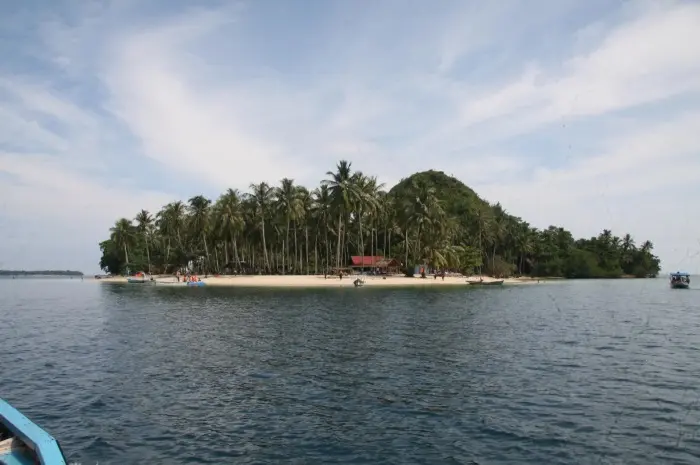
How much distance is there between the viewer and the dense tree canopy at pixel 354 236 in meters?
106

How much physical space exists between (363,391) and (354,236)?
4357 inches

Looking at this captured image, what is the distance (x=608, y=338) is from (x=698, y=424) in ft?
55.6

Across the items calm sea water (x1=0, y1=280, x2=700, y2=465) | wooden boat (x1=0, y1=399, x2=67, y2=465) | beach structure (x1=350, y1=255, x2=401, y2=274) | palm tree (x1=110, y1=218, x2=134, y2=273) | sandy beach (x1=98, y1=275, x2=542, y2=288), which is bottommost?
calm sea water (x1=0, y1=280, x2=700, y2=465)

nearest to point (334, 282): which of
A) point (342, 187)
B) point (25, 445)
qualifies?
point (342, 187)

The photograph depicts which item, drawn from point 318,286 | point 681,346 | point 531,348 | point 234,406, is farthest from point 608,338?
point 318,286

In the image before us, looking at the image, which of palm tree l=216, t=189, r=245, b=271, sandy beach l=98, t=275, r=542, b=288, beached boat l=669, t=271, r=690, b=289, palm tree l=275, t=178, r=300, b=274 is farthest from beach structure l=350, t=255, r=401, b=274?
beached boat l=669, t=271, r=690, b=289

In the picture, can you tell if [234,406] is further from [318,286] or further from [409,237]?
[409,237]

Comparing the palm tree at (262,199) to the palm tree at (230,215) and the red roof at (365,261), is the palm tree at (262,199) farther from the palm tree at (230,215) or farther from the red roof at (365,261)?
the red roof at (365,261)

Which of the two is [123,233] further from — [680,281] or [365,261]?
[680,281]

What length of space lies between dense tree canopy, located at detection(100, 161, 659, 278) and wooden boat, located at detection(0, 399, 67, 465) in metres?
84.9

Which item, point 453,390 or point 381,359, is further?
point 381,359

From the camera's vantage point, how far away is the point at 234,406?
1702 cm

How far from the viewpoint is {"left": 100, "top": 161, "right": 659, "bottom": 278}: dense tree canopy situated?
106 m

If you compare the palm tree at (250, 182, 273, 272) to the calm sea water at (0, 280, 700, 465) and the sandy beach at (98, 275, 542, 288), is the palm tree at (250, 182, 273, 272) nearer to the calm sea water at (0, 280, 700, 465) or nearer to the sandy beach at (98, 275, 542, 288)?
the sandy beach at (98, 275, 542, 288)
